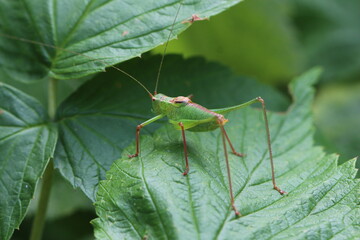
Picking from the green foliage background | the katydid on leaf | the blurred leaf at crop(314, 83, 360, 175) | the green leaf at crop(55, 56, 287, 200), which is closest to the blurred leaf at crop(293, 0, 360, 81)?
the blurred leaf at crop(314, 83, 360, 175)

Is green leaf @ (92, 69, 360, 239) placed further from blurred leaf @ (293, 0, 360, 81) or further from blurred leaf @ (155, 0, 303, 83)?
blurred leaf @ (293, 0, 360, 81)

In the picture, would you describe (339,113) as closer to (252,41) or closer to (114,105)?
(252,41)

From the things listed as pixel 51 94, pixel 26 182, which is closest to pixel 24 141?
pixel 26 182

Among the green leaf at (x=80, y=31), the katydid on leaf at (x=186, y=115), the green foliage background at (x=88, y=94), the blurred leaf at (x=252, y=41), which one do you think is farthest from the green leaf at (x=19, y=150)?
the blurred leaf at (x=252, y=41)

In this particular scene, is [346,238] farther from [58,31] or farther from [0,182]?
[58,31]

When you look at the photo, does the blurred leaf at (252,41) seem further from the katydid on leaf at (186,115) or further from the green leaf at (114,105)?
the katydid on leaf at (186,115)

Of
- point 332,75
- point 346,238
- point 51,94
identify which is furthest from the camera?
point 332,75

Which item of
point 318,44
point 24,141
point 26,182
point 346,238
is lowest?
point 346,238

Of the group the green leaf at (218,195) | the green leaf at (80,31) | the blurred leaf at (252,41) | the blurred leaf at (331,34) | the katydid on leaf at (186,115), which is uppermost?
the blurred leaf at (331,34)
